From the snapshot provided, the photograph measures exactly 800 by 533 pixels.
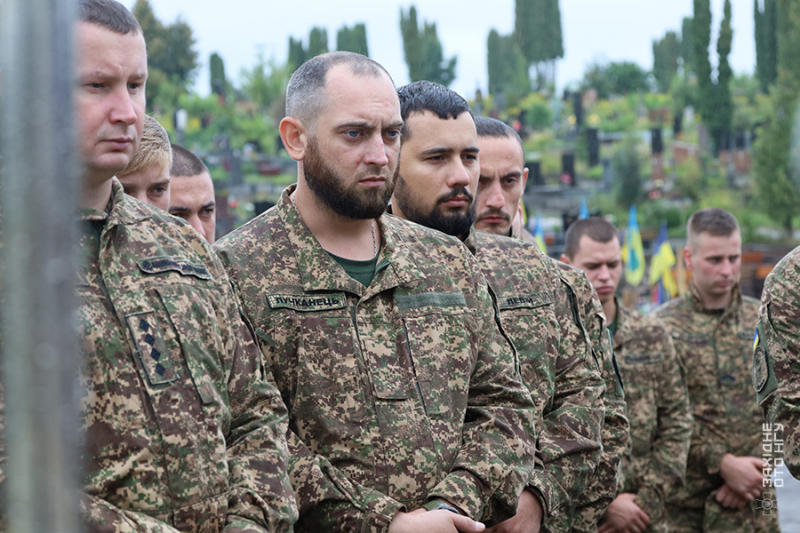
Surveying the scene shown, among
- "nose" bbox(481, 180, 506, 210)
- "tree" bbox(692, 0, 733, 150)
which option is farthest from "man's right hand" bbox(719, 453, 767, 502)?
"tree" bbox(692, 0, 733, 150)

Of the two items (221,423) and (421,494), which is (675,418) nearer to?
(421,494)

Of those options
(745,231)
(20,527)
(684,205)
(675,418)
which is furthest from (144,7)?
(20,527)

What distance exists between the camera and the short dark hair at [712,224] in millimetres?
5754

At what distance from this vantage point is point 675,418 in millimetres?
5055

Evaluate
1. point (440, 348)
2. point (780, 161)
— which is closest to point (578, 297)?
point (440, 348)

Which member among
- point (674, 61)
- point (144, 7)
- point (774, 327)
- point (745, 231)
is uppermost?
point (144, 7)

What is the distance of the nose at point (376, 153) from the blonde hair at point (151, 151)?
2.72 ft

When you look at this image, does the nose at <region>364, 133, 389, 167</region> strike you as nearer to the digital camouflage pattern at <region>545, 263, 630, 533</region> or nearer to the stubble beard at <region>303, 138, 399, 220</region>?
the stubble beard at <region>303, 138, 399, 220</region>

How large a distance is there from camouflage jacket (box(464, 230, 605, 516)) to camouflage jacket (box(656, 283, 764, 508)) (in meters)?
2.42

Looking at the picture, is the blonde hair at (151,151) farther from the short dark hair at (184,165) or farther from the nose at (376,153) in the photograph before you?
the nose at (376,153)

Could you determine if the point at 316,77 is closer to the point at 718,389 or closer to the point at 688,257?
the point at 718,389

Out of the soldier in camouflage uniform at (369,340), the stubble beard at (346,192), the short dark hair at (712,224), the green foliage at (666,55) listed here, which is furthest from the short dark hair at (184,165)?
the green foliage at (666,55)

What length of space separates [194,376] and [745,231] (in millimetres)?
31649

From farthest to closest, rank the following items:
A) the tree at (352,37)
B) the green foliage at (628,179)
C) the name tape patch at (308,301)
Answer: the tree at (352,37) → the green foliage at (628,179) → the name tape patch at (308,301)
